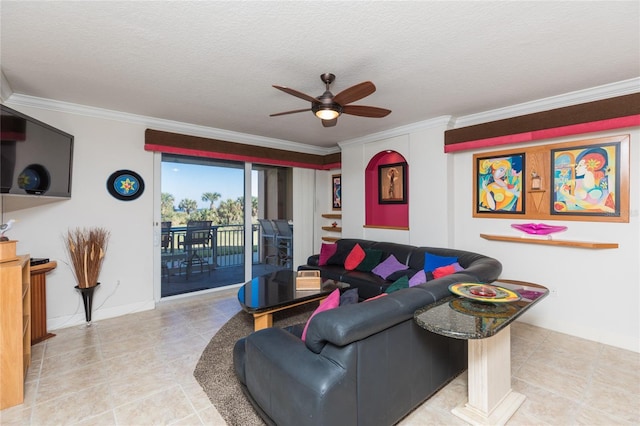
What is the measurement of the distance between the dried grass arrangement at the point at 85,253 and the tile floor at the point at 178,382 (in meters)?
0.56

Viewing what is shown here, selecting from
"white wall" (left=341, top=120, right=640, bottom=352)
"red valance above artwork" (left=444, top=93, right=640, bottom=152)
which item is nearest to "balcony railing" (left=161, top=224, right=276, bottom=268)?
"white wall" (left=341, top=120, right=640, bottom=352)

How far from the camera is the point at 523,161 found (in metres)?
3.46

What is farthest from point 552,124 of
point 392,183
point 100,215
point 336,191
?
point 100,215

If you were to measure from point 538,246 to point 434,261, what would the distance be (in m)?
1.12

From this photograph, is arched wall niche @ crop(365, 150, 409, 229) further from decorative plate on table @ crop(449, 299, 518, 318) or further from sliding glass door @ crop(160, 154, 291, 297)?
decorative plate on table @ crop(449, 299, 518, 318)

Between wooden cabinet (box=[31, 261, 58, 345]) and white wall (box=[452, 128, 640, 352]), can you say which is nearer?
white wall (box=[452, 128, 640, 352])

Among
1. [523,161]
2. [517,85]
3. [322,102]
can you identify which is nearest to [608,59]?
[517,85]

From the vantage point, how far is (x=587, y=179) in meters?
3.05

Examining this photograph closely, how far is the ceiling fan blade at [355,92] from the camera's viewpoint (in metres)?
2.18

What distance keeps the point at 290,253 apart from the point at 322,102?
3.50 m

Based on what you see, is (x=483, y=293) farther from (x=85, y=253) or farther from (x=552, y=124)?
(x=85, y=253)

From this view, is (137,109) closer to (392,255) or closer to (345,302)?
→ (345,302)

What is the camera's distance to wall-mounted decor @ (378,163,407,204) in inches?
182

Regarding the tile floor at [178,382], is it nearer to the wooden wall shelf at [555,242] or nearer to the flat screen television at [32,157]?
the wooden wall shelf at [555,242]
